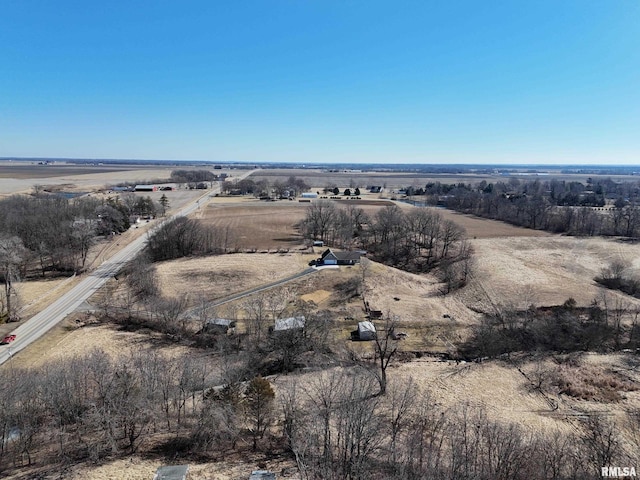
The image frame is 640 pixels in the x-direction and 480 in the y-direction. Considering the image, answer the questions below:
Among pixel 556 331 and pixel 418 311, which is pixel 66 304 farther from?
pixel 556 331

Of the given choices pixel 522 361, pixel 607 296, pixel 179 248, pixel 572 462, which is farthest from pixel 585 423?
pixel 179 248

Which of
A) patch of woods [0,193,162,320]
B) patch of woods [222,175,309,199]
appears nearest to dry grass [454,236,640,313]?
patch of woods [0,193,162,320]

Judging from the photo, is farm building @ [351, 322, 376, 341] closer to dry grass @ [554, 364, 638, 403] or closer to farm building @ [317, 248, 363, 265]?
dry grass @ [554, 364, 638, 403]

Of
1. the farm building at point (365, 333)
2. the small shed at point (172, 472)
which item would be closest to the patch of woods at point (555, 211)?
the farm building at point (365, 333)

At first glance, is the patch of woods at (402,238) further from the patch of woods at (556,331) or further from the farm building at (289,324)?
the farm building at (289,324)

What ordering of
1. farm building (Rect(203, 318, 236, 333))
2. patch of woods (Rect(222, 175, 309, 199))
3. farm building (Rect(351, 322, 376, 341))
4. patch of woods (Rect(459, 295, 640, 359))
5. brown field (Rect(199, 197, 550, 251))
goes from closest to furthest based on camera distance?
patch of woods (Rect(459, 295, 640, 359)), farm building (Rect(351, 322, 376, 341)), farm building (Rect(203, 318, 236, 333)), brown field (Rect(199, 197, 550, 251)), patch of woods (Rect(222, 175, 309, 199))

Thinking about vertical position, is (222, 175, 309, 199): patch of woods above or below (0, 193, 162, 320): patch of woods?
above

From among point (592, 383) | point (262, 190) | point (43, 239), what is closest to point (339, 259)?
point (592, 383)
